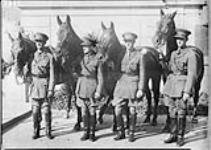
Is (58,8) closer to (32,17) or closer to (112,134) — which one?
(32,17)

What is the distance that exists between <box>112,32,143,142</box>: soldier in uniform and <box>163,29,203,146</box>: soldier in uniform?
0.11m

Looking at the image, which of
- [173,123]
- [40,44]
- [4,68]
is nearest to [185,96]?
[173,123]

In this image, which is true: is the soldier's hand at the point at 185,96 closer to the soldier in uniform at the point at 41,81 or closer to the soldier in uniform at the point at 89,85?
the soldier in uniform at the point at 89,85

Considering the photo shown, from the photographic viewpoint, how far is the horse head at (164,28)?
3.75 feet

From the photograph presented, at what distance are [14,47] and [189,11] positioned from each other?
62cm

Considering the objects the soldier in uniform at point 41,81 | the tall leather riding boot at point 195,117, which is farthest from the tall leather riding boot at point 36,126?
the tall leather riding boot at point 195,117

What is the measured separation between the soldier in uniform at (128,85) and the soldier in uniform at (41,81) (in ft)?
0.76

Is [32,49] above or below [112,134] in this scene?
above

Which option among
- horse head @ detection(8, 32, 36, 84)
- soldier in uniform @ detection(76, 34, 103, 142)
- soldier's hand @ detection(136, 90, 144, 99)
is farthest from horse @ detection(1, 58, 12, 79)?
soldier's hand @ detection(136, 90, 144, 99)

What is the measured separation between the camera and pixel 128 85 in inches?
45.2

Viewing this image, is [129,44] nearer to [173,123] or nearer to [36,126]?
[173,123]

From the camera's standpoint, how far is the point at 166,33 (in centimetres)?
114

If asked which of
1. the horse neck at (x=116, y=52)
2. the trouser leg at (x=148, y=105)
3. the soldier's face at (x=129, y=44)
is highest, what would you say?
the soldier's face at (x=129, y=44)

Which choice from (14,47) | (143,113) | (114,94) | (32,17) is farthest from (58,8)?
(143,113)
